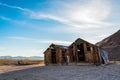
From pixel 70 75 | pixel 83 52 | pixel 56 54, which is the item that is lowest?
pixel 70 75

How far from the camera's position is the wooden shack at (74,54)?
108 feet

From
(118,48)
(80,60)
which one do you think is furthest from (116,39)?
(80,60)

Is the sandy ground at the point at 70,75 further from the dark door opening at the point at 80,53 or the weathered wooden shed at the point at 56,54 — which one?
the weathered wooden shed at the point at 56,54

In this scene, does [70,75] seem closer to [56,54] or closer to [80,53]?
[80,53]

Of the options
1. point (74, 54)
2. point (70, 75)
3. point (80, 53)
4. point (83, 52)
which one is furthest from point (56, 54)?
point (70, 75)

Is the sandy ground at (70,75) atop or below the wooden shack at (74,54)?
below

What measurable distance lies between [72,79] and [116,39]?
89.6 meters

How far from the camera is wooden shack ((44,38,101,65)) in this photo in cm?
3288

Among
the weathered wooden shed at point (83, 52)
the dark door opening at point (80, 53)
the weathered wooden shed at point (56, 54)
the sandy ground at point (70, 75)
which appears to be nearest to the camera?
the sandy ground at point (70, 75)

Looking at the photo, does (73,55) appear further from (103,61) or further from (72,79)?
(72,79)

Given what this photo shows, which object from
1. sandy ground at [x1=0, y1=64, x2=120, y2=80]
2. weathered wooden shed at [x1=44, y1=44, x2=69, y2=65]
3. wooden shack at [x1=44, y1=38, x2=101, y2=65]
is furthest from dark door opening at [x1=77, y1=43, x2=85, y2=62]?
sandy ground at [x1=0, y1=64, x2=120, y2=80]

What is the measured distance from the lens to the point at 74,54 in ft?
116

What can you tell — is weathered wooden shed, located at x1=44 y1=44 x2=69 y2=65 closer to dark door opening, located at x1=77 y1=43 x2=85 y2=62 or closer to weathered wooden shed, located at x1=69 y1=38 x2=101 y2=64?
weathered wooden shed, located at x1=69 y1=38 x2=101 y2=64

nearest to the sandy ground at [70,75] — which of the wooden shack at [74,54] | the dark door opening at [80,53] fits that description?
the wooden shack at [74,54]
